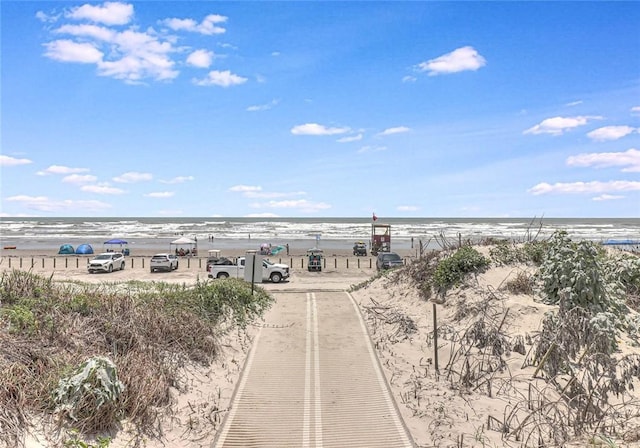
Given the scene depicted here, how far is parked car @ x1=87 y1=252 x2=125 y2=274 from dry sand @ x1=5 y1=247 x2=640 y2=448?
2854cm

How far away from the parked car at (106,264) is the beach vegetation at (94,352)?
92.1 feet

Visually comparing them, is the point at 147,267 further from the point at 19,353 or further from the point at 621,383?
the point at 621,383

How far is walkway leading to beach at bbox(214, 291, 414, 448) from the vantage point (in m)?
7.91

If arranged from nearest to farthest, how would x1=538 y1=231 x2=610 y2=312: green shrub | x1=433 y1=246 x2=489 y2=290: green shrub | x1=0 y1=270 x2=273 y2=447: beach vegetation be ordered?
1. x1=0 y1=270 x2=273 y2=447: beach vegetation
2. x1=538 y1=231 x2=610 y2=312: green shrub
3. x1=433 y1=246 x2=489 y2=290: green shrub

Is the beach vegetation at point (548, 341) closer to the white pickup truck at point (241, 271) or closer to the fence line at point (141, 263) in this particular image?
the white pickup truck at point (241, 271)

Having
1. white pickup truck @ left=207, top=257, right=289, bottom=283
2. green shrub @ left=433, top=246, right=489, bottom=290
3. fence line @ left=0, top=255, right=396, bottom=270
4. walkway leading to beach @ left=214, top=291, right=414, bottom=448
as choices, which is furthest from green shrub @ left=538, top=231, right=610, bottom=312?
fence line @ left=0, top=255, right=396, bottom=270

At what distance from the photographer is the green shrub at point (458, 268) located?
17.7m

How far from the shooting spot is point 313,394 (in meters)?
9.62

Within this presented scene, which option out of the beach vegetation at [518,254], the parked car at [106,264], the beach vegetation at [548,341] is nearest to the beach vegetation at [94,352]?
the beach vegetation at [548,341]

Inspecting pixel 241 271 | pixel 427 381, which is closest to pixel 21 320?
pixel 427 381

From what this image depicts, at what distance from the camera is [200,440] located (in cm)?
784

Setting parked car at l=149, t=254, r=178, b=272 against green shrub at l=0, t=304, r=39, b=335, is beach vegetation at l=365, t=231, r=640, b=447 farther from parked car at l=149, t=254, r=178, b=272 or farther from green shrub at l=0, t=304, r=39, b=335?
parked car at l=149, t=254, r=178, b=272

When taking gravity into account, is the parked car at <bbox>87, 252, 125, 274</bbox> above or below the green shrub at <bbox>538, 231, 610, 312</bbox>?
below

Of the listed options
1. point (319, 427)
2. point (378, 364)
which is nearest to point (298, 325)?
point (378, 364)
